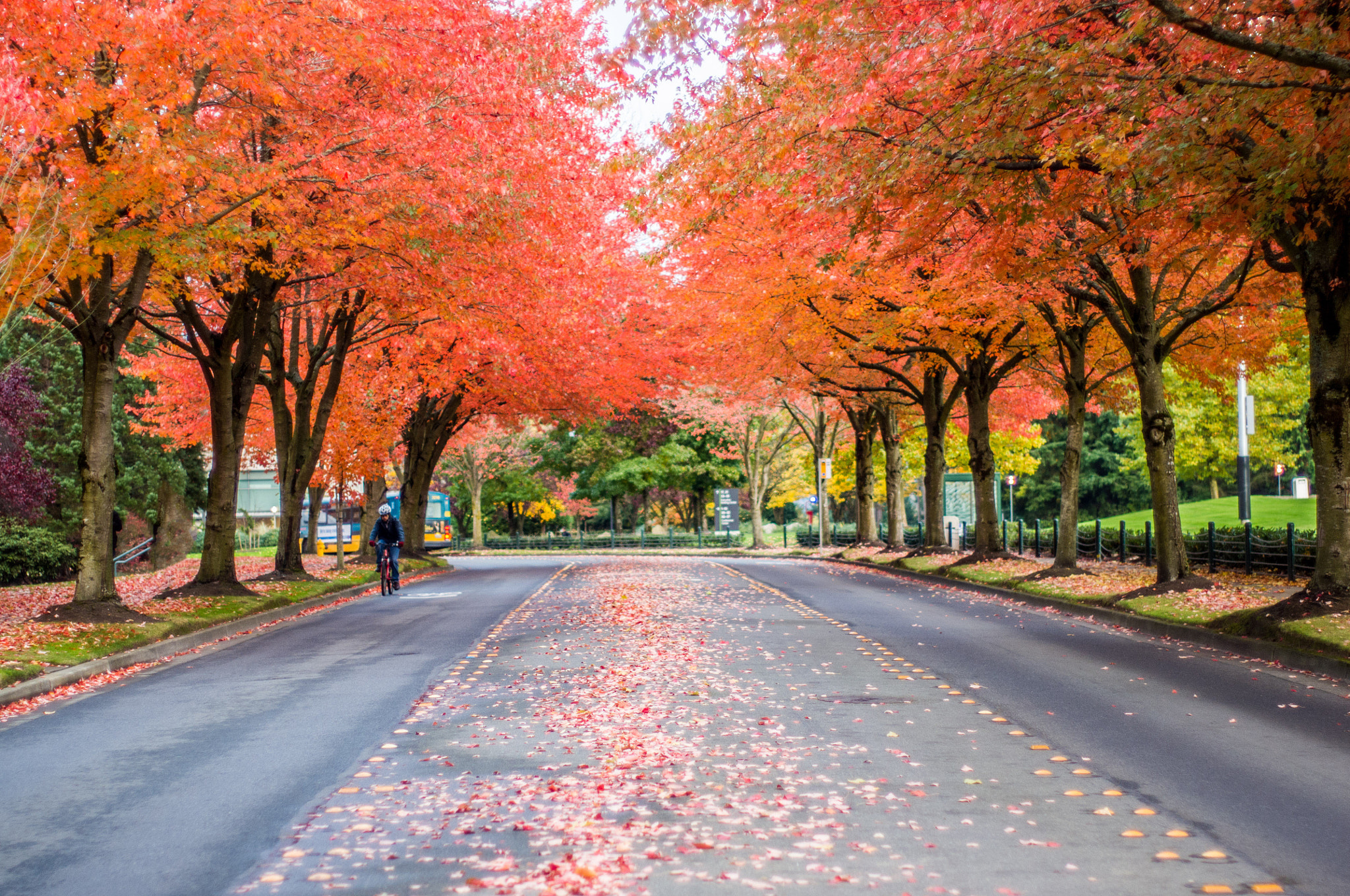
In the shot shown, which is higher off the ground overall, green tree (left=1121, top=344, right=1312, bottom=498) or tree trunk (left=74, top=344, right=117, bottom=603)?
green tree (left=1121, top=344, right=1312, bottom=498)

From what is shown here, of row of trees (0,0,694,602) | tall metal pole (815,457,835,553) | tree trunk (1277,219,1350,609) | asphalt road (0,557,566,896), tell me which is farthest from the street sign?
tree trunk (1277,219,1350,609)

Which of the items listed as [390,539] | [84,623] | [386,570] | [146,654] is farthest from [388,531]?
[146,654]

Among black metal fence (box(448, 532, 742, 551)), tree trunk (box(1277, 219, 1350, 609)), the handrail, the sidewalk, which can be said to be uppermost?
tree trunk (box(1277, 219, 1350, 609))

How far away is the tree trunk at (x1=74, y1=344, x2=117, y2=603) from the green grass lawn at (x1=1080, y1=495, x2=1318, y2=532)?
29540mm

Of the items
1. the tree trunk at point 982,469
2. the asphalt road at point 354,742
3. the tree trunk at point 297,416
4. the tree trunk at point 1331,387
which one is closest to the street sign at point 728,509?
the tree trunk at point 982,469

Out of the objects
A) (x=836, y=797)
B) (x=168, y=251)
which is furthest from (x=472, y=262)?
(x=836, y=797)

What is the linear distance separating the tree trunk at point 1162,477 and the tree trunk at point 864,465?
830 inches

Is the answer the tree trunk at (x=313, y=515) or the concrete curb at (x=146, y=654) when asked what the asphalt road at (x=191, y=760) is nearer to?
the concrete curb at (x=146, y=654)

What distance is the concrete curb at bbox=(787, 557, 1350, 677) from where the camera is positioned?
11.2m

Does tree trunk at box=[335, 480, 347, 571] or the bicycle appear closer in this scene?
the bicycle

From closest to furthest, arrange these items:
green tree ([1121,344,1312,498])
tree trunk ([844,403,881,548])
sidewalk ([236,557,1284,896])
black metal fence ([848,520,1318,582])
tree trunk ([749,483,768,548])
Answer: sidewalk ([236,557,1284,896])
black metal fence ([848,520,1318,582])
tree trunk ([844,403,881,548])
green tree ([1121,344,1312,498])
tree trunk ([749,483,768,548])

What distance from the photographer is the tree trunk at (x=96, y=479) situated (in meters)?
15.2

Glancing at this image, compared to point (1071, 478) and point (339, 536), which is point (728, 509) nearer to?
point (339, 536)

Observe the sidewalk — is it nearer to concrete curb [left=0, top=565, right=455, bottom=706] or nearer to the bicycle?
concrete curb [left=0, top=565, right=455, bottom=706]
